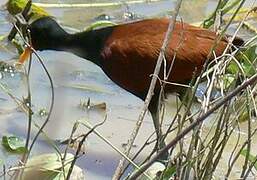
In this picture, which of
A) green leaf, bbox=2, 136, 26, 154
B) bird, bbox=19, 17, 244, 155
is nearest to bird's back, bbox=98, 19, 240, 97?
bird, bbox=19, 17, 244, 155

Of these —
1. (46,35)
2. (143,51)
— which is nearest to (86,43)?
(46,35)

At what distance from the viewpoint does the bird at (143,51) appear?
129 inches

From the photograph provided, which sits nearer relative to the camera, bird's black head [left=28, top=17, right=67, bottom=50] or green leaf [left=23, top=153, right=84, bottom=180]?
green leaf [left=23, top=153, right=84, bottom=180]

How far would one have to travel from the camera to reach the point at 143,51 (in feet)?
10.9

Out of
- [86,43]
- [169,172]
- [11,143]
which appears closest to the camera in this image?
[169,172]

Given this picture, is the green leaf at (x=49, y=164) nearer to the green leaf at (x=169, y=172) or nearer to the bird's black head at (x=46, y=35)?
the green leaf at (x=169, y=172)

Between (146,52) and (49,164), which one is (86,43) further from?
(49,164)

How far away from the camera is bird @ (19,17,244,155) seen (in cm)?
328

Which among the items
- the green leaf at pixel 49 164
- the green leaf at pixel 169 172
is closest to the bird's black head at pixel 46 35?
the green leaf at pixel 49 164

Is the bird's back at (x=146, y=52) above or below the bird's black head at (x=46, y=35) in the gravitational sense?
above

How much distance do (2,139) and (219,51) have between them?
0.82 metres

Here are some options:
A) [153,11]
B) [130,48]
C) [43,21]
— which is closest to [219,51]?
[130,48]

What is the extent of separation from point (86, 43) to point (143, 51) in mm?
402

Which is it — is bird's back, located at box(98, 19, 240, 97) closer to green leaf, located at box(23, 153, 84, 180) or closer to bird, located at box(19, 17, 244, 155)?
bird, located at box(19, 17, 244, 155)
